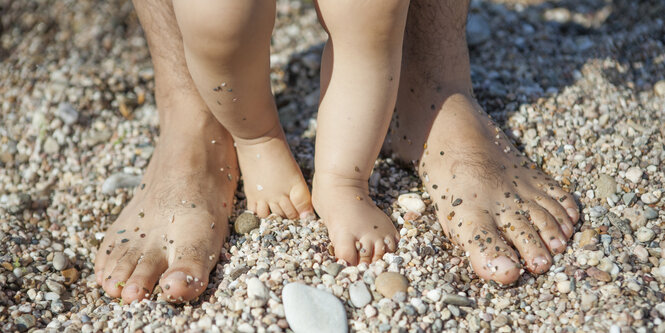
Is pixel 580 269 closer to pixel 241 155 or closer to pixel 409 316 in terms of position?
pixel 409 316

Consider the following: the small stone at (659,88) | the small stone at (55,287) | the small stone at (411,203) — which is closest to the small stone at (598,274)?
the small stone at (411,203)

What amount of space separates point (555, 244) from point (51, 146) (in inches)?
81.7

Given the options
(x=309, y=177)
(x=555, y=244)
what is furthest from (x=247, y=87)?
(x=555, y=244)

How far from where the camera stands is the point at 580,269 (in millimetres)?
1786

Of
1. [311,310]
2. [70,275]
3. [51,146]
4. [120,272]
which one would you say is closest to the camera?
[311,310]

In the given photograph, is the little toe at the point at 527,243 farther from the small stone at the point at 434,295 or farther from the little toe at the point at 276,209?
the little toe at the point at 276,209

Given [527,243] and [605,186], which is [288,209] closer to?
[527,243]

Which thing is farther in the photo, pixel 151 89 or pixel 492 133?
pixel 151 89

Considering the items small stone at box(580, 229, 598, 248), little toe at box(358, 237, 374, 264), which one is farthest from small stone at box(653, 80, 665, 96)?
little toe at box(358, 237, 374, 264)

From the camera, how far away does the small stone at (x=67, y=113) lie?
265cm

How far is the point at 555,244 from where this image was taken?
187 cm

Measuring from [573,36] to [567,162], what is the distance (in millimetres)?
1091

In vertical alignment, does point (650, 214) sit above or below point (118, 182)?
above

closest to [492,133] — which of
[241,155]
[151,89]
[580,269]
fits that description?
[580,269]
